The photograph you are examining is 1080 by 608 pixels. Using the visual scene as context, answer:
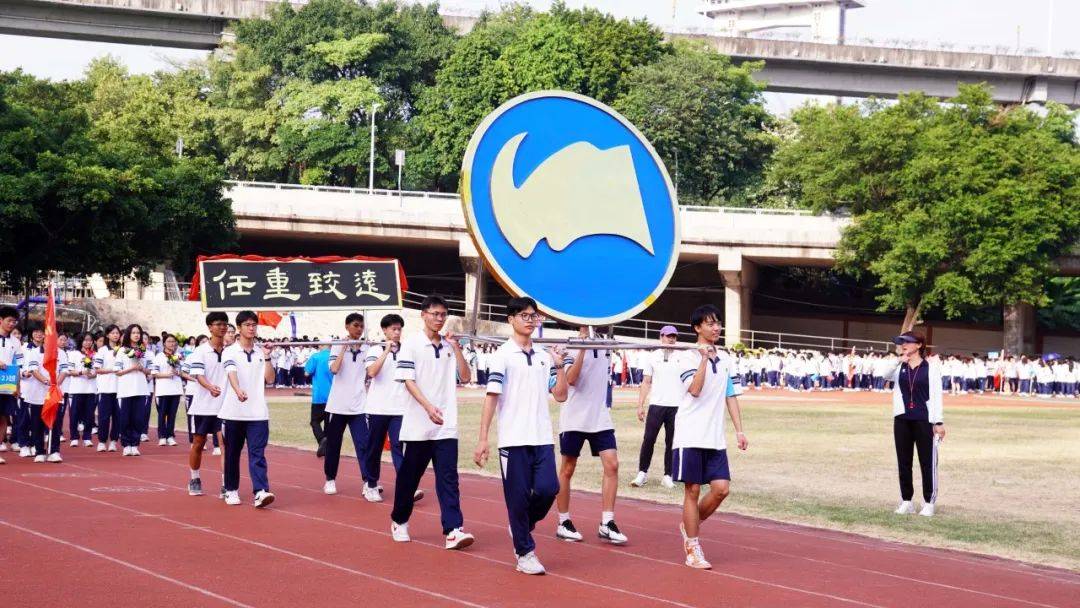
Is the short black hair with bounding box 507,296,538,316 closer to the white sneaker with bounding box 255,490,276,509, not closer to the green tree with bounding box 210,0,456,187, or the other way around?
the white sneaker with bounding box 255,490,276,509

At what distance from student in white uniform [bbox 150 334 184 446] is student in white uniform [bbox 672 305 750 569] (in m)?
11.6

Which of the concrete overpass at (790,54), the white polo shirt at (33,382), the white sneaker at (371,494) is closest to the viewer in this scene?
the white sneaker at (371,494)

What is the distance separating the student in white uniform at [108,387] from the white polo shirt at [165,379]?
22.8 inches

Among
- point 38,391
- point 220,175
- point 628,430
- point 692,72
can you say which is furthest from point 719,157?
A: point 38,391

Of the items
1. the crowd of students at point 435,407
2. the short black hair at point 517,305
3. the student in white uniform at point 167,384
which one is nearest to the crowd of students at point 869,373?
the student in white uniform at point 167,384

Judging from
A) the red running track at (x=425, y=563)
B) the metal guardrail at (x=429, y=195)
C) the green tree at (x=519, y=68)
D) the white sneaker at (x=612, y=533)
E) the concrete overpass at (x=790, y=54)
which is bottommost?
the red running track at (x=425, y=563)

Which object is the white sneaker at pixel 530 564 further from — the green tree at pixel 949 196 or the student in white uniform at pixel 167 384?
the green tree at pixel 949 196

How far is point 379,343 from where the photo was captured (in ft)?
40.3

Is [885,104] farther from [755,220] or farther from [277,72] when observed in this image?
[277,72]

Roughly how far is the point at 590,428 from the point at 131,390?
1006 centimetres

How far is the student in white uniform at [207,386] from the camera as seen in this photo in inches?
541

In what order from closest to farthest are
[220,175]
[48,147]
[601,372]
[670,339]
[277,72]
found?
[601,372] → [670,339] → [48,147] → [220,175] → [277,72]

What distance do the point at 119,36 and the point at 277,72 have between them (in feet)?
27.6

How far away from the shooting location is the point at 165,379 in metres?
20.2
